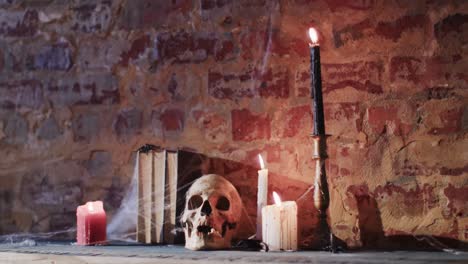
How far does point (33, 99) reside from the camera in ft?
6.61

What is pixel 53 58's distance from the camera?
2.01m

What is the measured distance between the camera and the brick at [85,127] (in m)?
1.95

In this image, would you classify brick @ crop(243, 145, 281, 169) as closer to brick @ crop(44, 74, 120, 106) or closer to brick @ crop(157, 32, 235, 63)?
brick @ crop(157, 32, 235, 63)

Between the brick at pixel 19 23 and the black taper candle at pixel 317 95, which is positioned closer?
the black taper candle at pixel 317 95

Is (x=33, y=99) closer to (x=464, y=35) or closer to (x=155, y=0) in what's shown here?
(x=155, y=0)

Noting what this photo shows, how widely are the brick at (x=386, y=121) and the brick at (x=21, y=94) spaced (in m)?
1.11

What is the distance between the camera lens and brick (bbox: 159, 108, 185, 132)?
73.9 inches

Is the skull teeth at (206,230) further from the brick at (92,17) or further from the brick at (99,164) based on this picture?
the brick at (92,17)

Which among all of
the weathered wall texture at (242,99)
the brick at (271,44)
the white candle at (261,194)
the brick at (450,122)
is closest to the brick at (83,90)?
the weathered wall texture at (242,99)

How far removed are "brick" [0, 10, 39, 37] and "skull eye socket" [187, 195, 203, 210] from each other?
0.87m

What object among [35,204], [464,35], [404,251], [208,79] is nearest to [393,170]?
[404,251]

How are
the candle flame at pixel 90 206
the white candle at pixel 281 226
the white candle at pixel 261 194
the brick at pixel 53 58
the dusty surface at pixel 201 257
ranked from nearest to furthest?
the dusty surface at pixel 201 257 < the white candle at pixel 281 226 < the white candle at pixel 261 194 < the candle flame at pixel 90 206 < the brick at pixel 53 58

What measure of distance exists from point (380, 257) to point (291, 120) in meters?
0.50

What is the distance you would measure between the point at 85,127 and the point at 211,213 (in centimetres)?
62
